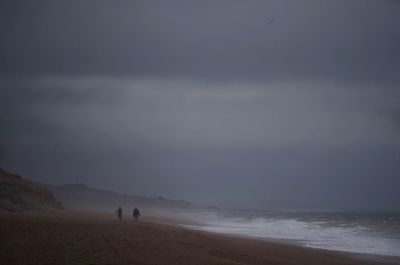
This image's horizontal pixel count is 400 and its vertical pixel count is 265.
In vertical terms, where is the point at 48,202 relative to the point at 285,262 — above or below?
above

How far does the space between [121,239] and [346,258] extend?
13.3m

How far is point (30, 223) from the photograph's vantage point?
25.0 meters

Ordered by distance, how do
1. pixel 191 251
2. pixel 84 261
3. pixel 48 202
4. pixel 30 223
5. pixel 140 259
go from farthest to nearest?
pixel 48 202
pixel 30 223
pixel 191 251
pixel 140 259
pixel 84 261

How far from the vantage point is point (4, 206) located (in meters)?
35.6

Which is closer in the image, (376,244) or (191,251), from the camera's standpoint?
(191,251)

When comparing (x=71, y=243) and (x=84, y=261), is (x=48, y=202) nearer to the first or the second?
(x=71, y=243)

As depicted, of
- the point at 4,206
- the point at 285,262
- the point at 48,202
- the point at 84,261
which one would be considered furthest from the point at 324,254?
the point at 48,202

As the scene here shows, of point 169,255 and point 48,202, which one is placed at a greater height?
point 48,202

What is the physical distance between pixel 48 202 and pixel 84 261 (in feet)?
122

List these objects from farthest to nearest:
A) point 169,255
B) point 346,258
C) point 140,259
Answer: point 346,258 → point 169,255 → point 140,259

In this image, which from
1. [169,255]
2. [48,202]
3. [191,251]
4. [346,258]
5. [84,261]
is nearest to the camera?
[84,261]

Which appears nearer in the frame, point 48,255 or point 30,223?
point 48,255

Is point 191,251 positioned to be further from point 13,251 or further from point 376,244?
point 376,244

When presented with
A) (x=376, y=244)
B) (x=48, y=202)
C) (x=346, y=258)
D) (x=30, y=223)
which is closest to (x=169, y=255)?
(x=30, y=223)
